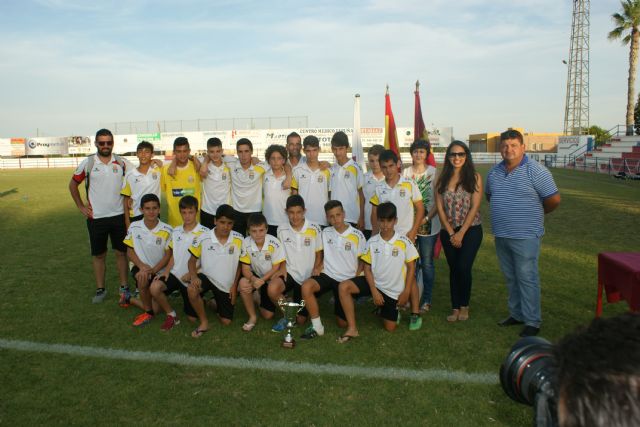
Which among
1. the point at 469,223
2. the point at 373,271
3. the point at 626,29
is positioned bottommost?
the point at 373,271

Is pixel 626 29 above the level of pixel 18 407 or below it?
above

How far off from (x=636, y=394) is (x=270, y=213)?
17.3ft

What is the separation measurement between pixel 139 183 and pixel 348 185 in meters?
2.58

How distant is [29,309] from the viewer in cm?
553

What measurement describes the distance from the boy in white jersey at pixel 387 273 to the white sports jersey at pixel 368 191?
920 millimetres

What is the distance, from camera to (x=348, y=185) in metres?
5.88

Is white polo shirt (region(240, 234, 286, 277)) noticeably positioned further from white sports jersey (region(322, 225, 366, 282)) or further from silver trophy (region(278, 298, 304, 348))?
silver trophy (region(278, 298, 304, 348))

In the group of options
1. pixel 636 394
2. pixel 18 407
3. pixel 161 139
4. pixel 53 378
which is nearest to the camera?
pixel 636 394

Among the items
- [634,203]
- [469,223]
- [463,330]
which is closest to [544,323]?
[463,330]

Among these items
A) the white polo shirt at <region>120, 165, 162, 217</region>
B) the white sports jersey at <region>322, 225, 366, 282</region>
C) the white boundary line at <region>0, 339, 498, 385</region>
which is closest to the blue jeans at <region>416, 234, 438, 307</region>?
the white sports jersey at <region>322, 225, 366, 282</region>

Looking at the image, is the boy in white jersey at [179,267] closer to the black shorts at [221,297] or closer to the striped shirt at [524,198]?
the black shorts at [221,297]

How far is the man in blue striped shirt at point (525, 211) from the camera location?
4492 mm

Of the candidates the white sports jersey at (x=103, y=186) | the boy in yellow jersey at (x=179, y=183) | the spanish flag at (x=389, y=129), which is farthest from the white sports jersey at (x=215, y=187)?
the spanish flag at (x=389, y=129)

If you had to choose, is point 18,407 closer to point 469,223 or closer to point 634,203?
point 469,223
